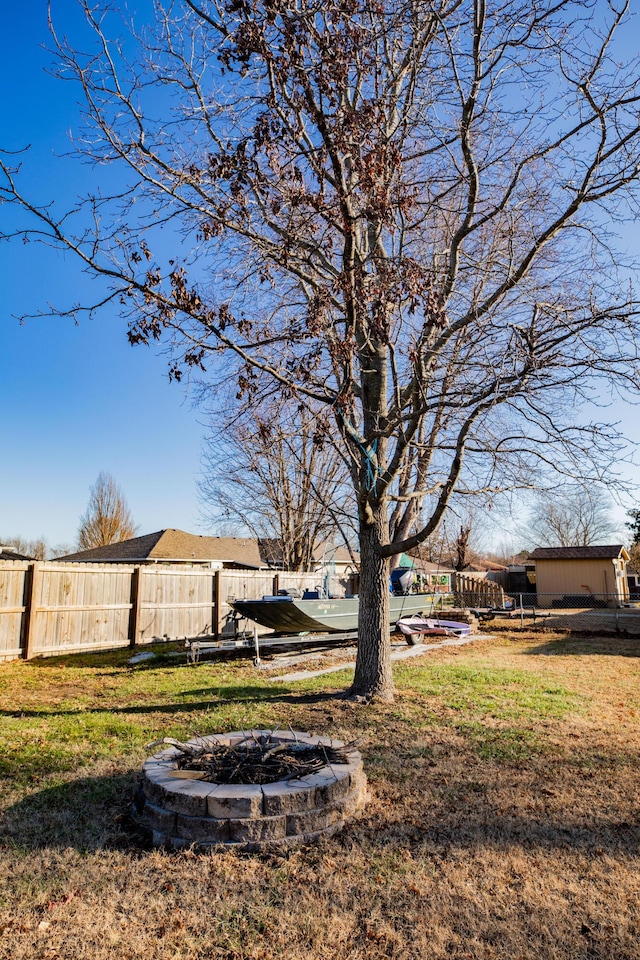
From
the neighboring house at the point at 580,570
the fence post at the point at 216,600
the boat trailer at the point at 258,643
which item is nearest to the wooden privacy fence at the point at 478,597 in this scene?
the neighboring house at the point at 580,570

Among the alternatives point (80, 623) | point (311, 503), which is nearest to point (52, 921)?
point (80, 623)

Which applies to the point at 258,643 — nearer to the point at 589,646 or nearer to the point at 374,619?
the point at 374,619

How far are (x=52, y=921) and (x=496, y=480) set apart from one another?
22.2 ft

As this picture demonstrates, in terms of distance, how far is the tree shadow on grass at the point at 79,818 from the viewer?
3.56m

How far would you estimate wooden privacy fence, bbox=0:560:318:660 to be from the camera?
11.0m

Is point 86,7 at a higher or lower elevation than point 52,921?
higher

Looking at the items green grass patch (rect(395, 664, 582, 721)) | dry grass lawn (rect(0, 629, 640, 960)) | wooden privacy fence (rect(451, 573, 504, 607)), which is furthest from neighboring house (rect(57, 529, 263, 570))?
dry grass lawn (rect(0, 629, 640, 960))

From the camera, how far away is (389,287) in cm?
513

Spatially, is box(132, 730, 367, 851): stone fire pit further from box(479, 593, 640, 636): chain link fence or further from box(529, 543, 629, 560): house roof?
box(529, 543, 629, 560): house roof

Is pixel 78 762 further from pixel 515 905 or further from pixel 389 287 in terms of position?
pixel 389 287

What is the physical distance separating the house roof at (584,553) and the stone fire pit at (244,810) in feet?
96.5

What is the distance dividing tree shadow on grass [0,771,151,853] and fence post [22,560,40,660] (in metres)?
7.35

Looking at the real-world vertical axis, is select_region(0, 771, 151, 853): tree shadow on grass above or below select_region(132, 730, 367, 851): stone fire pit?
below

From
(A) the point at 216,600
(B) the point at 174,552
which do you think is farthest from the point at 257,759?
(B) the point at 174,552
